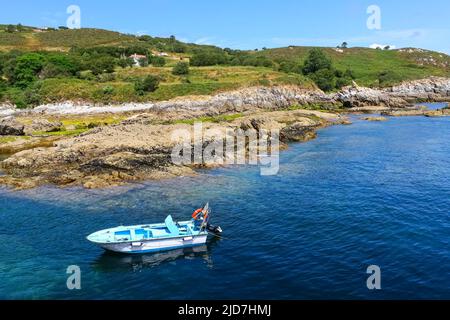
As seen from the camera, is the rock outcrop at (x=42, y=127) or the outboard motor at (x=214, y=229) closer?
the outboard motor at (x=214, y=229)

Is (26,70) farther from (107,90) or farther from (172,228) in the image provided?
(172,228)

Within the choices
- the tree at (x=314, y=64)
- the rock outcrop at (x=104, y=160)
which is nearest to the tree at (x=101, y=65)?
the tree at (x=314, y=64)

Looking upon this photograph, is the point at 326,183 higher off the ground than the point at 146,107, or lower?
lower

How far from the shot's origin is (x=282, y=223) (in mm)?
40938

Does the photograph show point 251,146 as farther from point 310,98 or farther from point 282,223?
point 310,98

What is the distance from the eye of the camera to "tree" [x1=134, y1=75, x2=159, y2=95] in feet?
452

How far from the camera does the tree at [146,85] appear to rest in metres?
138

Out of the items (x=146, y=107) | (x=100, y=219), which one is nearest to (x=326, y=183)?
(x=100, y=219)

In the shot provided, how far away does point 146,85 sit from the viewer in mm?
138125

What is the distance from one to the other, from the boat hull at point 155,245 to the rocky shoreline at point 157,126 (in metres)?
20.8

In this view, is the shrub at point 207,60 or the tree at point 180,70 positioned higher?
the shrub at point 207,60

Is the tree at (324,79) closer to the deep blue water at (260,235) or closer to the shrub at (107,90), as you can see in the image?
the shrub at (107,90)
